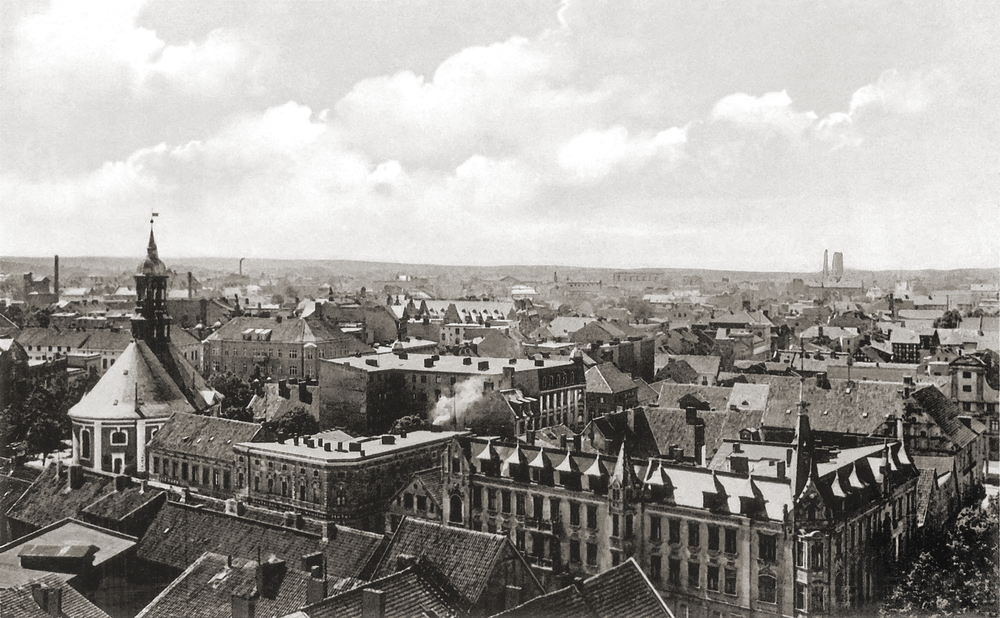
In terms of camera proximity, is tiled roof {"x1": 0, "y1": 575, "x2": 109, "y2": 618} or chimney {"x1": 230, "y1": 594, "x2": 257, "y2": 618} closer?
tiled roof {"x1": 0, "y1": 575, "x2": 109, "y2": 618}

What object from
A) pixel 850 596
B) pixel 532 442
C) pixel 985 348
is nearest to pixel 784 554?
pixel 850 596

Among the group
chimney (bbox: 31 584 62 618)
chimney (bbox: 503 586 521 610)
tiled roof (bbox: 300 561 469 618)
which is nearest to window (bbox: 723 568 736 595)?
chimney (bbox: 503 586 521 610)

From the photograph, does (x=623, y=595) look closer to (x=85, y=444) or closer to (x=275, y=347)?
(x=85, y=444)

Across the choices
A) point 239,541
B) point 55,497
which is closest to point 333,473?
point 55,497

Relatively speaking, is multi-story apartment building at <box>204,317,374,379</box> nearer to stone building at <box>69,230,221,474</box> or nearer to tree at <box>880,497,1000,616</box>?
stone building at <box>69,230,221,474</box>

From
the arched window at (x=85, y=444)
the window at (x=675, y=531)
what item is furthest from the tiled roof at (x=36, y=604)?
the arched window at (x=85, y=444)

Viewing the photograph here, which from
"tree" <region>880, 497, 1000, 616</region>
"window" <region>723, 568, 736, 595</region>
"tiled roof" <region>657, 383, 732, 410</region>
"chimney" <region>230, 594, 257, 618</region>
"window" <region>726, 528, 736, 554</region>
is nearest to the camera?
"chimney" <region>230, 594, 257, 618</region>
